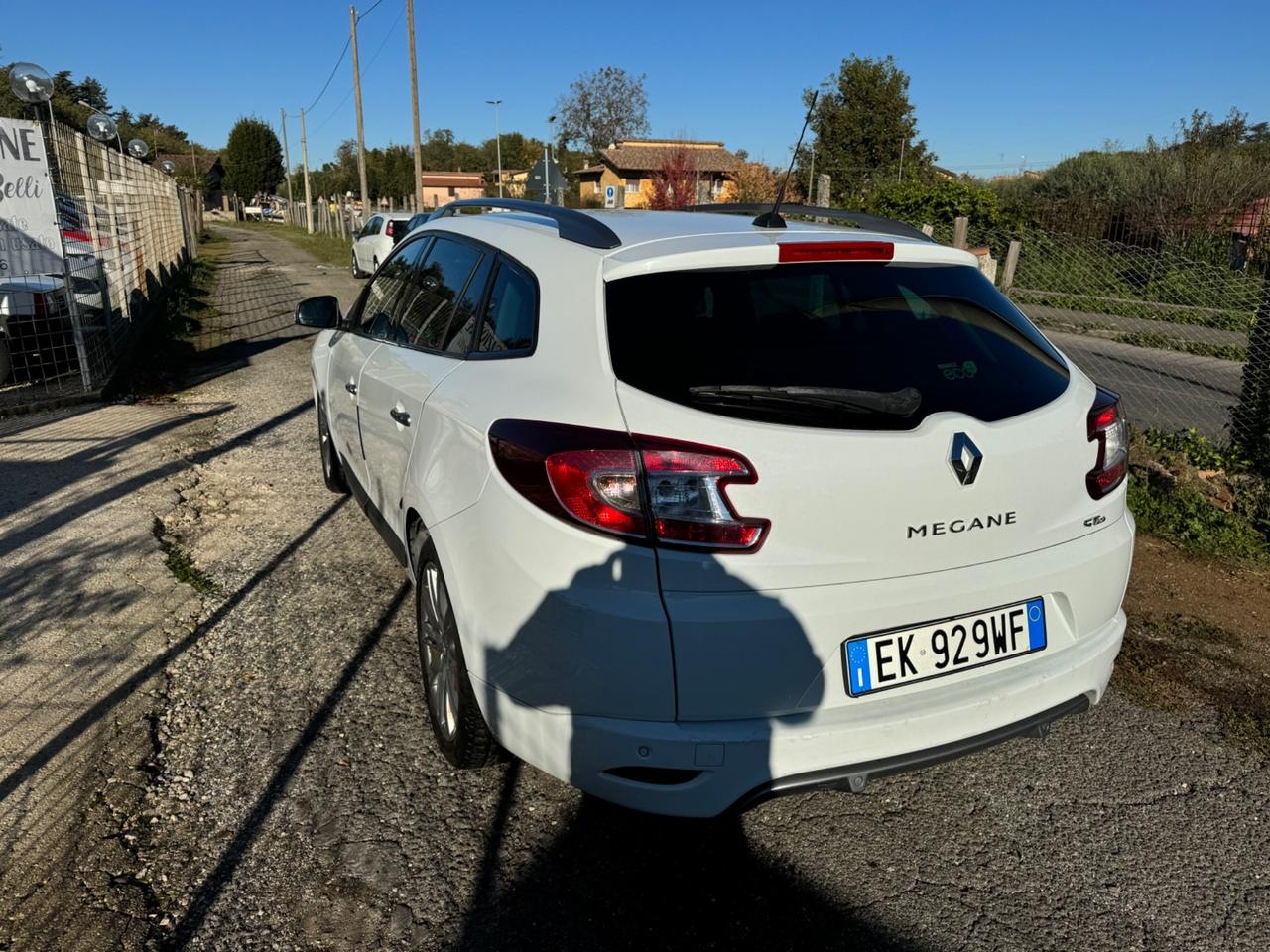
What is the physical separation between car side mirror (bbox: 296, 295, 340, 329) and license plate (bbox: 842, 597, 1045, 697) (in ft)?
11.6

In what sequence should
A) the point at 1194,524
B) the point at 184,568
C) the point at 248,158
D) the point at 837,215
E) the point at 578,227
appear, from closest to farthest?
the point at 578,227
the point at 837,215
the point at 184,568
the point at 1194,524
the point at 248,158

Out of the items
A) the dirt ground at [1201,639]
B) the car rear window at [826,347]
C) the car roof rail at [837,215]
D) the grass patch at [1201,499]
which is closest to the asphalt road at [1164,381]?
the grass patch at [1201,499]

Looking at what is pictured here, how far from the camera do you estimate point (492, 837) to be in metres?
2.74

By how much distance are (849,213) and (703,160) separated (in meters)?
52.3

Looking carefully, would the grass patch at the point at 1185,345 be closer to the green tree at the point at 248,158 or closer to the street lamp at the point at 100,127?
the street lamp at the point at 100,127

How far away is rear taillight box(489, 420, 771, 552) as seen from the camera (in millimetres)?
2156

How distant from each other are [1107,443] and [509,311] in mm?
1791

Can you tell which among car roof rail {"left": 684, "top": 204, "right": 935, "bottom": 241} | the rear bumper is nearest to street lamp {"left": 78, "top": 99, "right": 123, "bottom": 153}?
car roof rail {"left": 684, "top": 204, "right": 935, "bottom": 241}

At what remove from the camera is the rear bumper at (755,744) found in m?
2.22

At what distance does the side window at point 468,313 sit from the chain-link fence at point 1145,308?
6.54 metres

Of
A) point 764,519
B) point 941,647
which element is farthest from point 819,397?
point 941,647

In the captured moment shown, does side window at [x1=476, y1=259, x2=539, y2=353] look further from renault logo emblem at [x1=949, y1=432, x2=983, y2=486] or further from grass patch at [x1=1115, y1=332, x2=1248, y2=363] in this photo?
grass patch at [x1=1115, y1=332, x2=1248, y2=363]

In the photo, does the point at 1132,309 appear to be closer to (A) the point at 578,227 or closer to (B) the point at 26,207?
(A) the point at 578,227

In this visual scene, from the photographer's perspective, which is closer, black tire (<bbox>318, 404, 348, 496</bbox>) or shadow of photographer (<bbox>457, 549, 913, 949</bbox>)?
shadow of photographer (<bbox>457, 549, 913, 949</bbox>)
